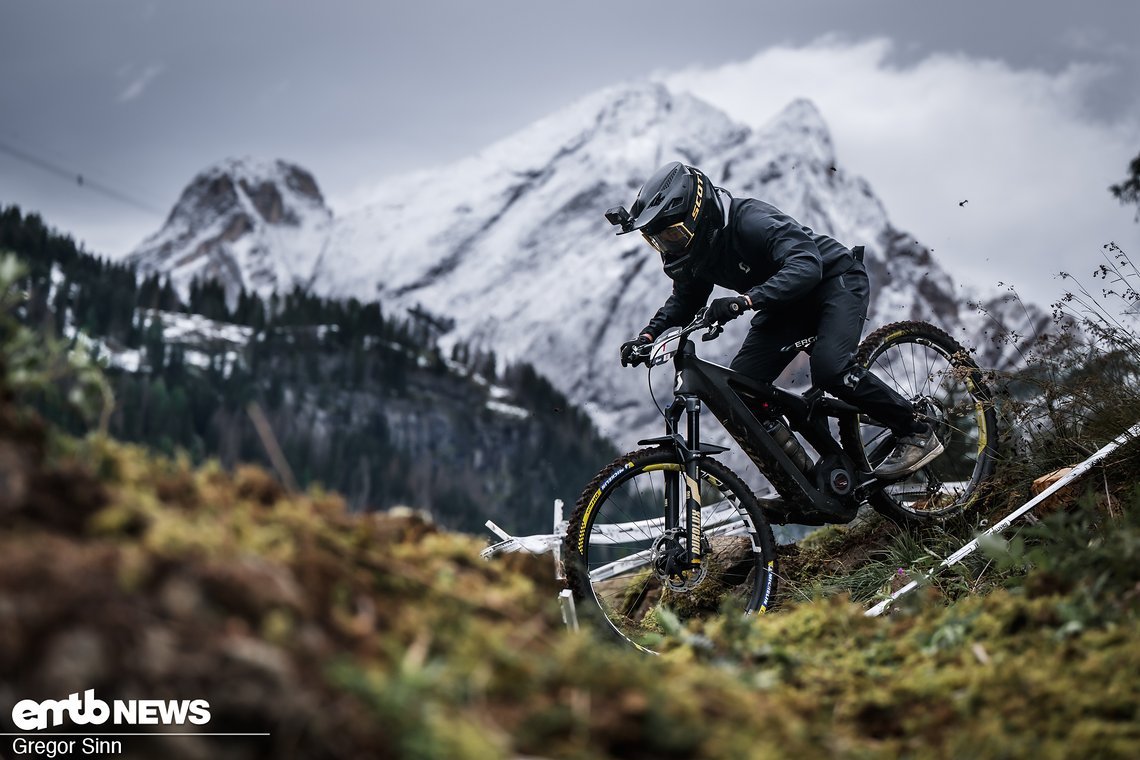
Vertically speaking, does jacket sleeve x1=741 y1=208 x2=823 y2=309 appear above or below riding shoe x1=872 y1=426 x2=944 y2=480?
above

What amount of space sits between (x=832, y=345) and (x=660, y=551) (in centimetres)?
179

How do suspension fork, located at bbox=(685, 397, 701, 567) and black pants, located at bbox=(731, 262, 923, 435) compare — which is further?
black pants, located at bbox=(731, 262, 923, 435)

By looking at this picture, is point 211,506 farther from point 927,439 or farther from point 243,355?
point 243,355

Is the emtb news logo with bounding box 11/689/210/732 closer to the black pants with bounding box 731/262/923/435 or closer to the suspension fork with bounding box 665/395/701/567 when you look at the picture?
the suspension fork with bounding box 665/395/701/567

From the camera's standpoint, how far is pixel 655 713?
1738 mm

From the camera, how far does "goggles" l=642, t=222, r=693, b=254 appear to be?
6.24 meters

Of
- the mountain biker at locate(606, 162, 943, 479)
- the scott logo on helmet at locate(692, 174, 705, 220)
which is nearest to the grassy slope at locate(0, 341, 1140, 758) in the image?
the mountain biker at locate(606, 162, 943, 479)

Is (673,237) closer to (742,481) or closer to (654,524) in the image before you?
(742,481)

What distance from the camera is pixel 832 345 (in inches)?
255

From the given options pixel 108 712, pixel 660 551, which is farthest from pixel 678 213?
pixel 108 712

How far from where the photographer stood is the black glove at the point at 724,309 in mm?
5879

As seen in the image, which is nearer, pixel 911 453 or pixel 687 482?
pixel 687 482

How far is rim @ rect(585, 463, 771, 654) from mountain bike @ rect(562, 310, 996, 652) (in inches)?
0.4

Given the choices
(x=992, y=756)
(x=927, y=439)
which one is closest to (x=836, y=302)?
(x=927, y=439)
